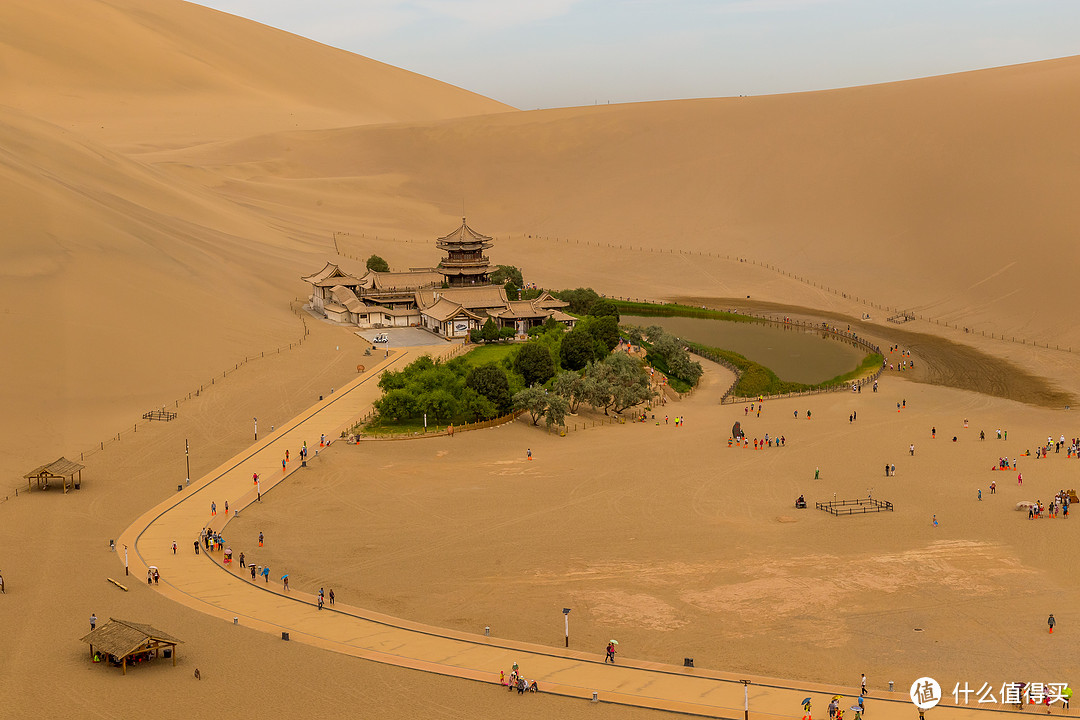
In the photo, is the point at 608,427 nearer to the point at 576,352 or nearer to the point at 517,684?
the point at 576,352

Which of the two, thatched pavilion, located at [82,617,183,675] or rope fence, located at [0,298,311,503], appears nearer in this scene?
thatched pavilion, located at [82,617,183,675]

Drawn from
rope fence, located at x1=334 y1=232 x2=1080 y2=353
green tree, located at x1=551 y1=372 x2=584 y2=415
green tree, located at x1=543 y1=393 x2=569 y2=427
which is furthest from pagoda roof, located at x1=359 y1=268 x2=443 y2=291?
green tree, located at x1=543 y1=393 x2=569 y2=427

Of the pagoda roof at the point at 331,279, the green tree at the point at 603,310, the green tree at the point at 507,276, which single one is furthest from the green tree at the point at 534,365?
the green tree at the point at 507,276

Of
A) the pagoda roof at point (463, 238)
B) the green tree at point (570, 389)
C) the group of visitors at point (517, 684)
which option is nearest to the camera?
the group of visitors at point (517, 684)

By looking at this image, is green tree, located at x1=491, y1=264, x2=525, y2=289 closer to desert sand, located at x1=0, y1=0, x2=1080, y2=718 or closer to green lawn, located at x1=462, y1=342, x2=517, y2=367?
desert sand, located at x1=0, y1=0, x2=1080, y2=718

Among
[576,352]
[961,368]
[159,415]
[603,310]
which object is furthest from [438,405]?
[961,368]

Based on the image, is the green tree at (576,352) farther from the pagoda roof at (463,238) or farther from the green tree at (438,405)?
the pagoda roof at (463,238)

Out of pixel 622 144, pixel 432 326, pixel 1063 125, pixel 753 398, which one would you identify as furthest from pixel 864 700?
pixel 622 144
